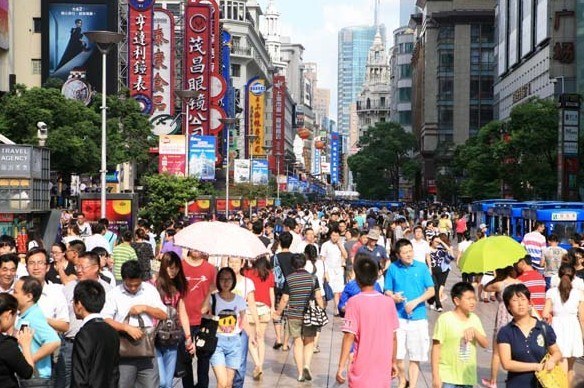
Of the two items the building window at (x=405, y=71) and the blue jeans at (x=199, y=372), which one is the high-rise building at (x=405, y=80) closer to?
the building window at (x=405, y=71)

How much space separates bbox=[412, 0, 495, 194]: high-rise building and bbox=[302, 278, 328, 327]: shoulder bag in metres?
102

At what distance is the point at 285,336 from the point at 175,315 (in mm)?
6417

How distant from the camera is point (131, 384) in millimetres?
8336

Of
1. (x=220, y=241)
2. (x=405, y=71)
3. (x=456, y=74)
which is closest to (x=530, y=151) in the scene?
(x=220, y=241)

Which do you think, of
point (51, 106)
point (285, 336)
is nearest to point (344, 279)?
point (285, 336)

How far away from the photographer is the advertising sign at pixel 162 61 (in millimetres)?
67062

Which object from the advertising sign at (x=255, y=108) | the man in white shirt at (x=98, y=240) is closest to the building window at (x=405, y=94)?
the advertising sign at (x=255, y=108)

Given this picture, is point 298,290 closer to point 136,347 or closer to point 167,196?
point 136,347

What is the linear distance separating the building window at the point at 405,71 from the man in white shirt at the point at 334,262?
14027 centimetres

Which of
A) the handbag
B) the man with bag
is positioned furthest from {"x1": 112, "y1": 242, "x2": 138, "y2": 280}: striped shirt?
the handbag

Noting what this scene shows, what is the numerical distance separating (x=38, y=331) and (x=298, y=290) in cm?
496

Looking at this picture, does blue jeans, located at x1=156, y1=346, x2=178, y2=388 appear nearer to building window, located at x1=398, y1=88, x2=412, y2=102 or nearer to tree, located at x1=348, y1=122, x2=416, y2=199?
tree, located at x1=348, y1=122, x2=416, y2=199

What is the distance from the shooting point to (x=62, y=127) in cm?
5122

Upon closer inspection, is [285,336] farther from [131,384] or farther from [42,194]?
[42,194]
